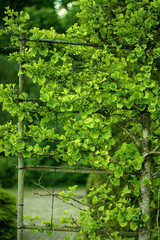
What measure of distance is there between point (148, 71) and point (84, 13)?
637 millimetres

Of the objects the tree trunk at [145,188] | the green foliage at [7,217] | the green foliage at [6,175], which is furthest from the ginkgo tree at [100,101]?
the green foliage at [6,175]

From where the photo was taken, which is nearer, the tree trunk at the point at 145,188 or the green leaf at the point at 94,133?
the green leaf at the point at 94,133

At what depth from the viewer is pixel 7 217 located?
423 cm

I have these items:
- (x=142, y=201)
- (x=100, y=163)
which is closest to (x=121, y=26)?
(x=100, y=163)

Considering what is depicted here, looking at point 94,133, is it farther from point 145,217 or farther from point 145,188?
point 145,217

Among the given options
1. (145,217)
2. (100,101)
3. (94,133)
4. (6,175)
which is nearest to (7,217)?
(145,217)

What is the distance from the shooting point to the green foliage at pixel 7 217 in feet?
13.7

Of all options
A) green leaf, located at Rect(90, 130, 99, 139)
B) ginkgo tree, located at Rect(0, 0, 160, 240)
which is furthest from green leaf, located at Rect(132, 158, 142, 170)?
green leaf, located at Rect(90, 130, 99, 139)

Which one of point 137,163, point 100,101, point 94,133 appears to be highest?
point 100,101

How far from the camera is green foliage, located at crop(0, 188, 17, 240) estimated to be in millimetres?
4188

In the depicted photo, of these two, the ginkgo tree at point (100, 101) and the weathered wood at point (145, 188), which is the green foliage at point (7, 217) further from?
the weathered wood at point (145, 188)

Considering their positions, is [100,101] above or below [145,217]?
above

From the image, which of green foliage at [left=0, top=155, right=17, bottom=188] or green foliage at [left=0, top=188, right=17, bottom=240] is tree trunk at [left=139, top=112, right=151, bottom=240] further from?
green foliage at [left=0, top=155, right=17, bottom=188]

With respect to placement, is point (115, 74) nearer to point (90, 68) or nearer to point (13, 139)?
point (90, 68)
